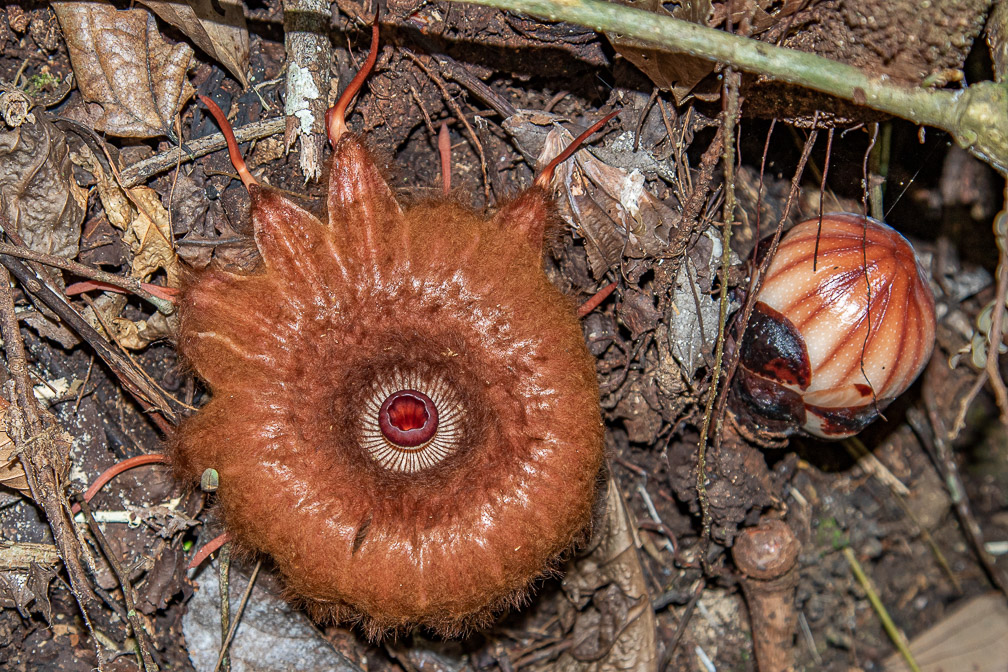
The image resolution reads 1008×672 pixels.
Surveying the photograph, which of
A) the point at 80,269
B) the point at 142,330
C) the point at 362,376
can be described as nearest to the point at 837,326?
the point at 362,376

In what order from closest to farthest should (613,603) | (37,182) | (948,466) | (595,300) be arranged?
(37,182)
(595,300)
(613,603)
(948,466)

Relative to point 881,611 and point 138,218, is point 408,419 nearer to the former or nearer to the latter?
point 138,218

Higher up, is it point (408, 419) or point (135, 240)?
point (135, 240)

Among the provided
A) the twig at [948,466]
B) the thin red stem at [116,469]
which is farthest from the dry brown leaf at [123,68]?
the twig at [948,466]

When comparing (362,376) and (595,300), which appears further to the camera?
(595,300)

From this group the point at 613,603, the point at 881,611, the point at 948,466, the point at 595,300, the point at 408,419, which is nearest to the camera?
the point at 408,419

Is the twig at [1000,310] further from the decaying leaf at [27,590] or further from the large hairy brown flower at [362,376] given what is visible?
the decaying leaf at [27,590]

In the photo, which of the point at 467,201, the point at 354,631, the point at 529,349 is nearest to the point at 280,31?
the point at 467,201
